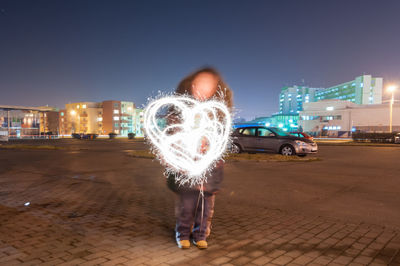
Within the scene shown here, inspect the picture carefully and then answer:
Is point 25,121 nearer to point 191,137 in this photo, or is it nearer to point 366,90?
point 191,137

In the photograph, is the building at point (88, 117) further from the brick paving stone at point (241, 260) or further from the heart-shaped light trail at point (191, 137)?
the brick paving stone at point (241, 260)

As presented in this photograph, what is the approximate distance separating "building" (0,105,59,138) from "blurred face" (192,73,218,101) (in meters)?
57.5

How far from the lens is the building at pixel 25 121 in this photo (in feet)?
188

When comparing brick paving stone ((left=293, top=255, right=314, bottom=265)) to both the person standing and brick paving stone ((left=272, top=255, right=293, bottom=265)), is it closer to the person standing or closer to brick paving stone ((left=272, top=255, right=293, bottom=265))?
brick paving stone ((left=272, top=255, right=293, bottom=265))

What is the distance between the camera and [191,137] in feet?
12.0

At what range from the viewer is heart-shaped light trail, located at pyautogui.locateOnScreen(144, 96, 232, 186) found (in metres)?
3.59

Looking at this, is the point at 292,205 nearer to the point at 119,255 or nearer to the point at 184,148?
the point at 184,148

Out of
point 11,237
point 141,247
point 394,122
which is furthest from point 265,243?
point 394,122

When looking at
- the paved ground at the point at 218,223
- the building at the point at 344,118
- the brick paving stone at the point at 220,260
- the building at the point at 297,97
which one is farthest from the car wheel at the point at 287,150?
the building at the point at 297,97

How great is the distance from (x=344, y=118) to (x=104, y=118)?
8930cm

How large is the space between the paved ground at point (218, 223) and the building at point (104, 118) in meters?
109

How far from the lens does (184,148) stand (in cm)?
370

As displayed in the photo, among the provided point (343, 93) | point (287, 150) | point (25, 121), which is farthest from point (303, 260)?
point (343, 93)

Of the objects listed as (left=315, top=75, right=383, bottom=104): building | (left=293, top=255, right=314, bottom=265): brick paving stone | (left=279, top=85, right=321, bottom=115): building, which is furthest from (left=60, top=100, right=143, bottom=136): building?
(left=293, top=255, right=314, bottom=265): brick paving stone
